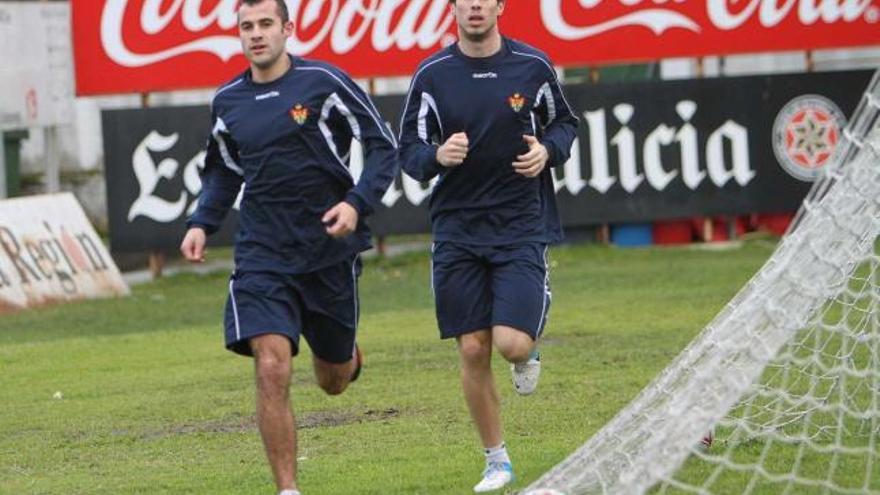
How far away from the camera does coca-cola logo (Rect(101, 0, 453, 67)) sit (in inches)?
816

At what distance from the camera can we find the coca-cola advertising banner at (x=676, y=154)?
21016 millimetres

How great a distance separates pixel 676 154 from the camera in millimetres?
21344

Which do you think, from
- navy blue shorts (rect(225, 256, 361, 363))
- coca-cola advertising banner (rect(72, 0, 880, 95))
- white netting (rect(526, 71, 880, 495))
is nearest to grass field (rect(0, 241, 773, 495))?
navy blue shorts (rect(225, 256, 361, 363))

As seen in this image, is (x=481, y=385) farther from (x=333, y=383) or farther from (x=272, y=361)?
(x=272, y=361)

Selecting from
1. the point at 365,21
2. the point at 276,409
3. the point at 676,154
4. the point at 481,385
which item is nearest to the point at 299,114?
the point at 276,409

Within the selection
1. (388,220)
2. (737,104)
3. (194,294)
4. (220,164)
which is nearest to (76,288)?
(194,294)

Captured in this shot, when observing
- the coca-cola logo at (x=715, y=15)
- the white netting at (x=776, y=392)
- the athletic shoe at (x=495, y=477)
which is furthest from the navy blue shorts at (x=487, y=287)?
the coca-cola logo at (x=715, y=15)

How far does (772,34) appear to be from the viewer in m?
21.3

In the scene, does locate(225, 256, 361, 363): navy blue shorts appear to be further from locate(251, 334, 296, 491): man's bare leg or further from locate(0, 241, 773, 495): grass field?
locate(0, 241, 773, 495): grass field

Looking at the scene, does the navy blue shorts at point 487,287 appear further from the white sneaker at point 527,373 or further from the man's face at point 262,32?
the man's face at point 262,32

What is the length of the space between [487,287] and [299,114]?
3.74 ft

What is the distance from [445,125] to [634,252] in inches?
484

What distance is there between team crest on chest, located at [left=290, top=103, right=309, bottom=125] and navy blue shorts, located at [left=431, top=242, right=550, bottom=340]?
0.86 metres

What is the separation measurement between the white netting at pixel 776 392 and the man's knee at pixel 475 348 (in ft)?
2.65
